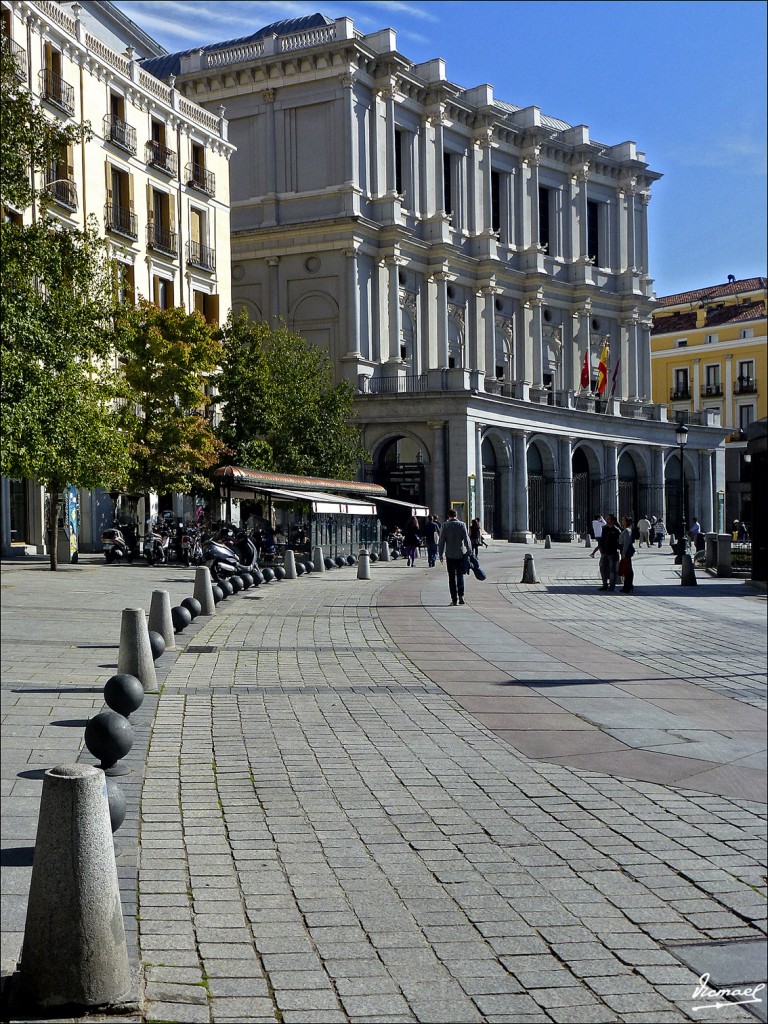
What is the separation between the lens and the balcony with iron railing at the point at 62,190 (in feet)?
14.2

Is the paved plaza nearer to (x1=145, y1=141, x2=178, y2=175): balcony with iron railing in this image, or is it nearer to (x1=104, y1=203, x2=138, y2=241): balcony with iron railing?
(x1=104, y1=203, x2=138, y2=241): balcony with iron railing

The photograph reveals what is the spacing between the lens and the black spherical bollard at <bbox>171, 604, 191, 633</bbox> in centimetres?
1154

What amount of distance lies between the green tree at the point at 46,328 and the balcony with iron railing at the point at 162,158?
441mm

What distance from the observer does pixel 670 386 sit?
2.38 meters

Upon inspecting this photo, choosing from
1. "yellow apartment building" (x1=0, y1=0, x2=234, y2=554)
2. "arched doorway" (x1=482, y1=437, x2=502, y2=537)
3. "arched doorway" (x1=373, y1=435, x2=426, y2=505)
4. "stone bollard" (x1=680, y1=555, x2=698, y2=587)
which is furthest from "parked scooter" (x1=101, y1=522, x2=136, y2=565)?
"arched doorway" (x1=482, y1=437, x2=502, y2=537)

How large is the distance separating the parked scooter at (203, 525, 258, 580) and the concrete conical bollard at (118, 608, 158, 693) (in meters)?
1.15

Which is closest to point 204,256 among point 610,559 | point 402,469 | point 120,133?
point 120,133

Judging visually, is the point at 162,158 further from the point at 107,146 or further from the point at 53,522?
the point at 53,522

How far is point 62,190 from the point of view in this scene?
4.43 m

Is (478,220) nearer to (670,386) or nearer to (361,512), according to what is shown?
(361,512)

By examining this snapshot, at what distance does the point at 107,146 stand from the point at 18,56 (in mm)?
1041

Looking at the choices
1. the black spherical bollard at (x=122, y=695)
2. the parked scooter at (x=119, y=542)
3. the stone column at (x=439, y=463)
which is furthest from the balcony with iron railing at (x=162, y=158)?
the stone column at (x=439, y=463)

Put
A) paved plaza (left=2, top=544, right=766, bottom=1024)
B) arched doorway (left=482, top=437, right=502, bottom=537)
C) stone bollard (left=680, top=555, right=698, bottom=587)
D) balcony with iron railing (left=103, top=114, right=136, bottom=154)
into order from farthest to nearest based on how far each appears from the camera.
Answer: arched doorway (left=482, top=437, right=502, bottom=537) < balcony with iron railing (left=103, top=114, right=136, bottom=154) < stone bollard (left=680, top=555, right=698, bottom=587) < paved plaza (left=2, top=544, right=766, bottom=1024)

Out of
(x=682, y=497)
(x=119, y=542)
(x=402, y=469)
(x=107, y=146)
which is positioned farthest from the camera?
(x=402, y=469)
